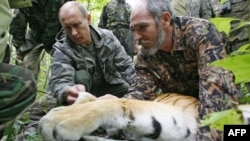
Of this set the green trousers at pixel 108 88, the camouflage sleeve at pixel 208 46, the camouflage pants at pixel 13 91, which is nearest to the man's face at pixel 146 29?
the camouflage sleeve at pixel 208 46

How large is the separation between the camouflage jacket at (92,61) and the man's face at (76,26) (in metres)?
0.09

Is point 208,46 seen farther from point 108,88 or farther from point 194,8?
point 194,8

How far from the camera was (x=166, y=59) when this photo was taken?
126 inches

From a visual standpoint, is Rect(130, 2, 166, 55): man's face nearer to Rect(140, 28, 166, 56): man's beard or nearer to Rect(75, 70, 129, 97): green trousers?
Rect(140, 28, 166, 56): man's beard

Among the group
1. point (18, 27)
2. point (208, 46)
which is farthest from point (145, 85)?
point (18, 27)

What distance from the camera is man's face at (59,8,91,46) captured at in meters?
4.25

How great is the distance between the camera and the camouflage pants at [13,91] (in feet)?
6.59

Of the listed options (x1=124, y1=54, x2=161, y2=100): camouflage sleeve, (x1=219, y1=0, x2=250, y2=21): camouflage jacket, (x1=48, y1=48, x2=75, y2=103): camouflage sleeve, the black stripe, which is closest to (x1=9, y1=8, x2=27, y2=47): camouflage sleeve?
(x1=48, y1=48, x2=75, y2=103): camouflage sleeve

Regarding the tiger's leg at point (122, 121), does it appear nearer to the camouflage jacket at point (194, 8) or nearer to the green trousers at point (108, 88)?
the green trousers at point (108, 88)

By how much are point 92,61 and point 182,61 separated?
153cm

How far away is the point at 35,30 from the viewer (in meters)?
6.20

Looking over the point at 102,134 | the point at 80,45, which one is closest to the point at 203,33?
the point at 102,134

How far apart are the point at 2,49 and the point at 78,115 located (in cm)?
51

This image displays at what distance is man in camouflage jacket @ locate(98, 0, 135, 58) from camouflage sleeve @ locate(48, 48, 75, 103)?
138 inches
